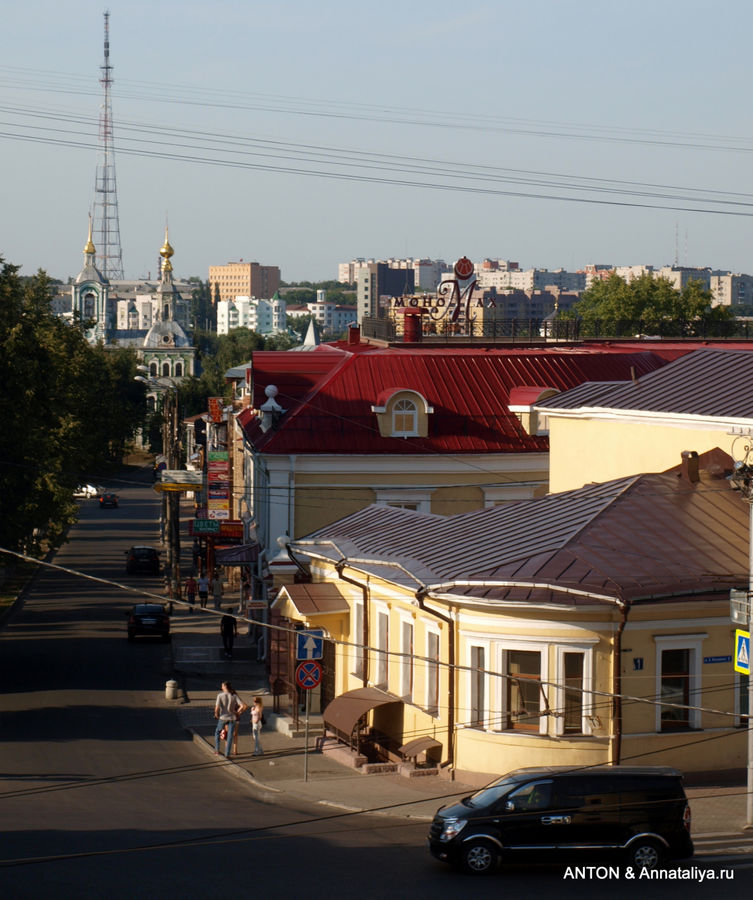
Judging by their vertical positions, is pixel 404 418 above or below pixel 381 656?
above

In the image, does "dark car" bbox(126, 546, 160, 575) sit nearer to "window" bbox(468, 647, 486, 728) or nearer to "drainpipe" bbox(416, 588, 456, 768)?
"drainpipe" bbox(416, 588, 456, 768)

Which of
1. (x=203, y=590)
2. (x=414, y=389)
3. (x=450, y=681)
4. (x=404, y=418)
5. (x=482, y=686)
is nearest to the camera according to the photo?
(x=482, y=686)

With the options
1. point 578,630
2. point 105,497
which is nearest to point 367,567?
point 578,630

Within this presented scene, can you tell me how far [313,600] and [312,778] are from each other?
16.0 feet

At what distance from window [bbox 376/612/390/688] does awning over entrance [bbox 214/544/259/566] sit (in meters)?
15.1

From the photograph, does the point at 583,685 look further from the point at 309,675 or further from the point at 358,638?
the point at 358,638

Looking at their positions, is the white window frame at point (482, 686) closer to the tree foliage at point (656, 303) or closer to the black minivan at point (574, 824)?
the black minivan at point (574, 824)

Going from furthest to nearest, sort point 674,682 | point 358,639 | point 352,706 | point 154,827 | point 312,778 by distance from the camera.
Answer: point 358,639
point 352,706
point 312,778
point 674,682
point 154,827

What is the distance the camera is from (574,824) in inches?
716

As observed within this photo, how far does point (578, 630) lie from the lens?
76.4ft

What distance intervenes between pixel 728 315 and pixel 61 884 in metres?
105

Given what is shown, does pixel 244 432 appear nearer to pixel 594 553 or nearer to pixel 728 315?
pixel 594 553

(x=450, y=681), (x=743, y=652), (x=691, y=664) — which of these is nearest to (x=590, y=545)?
(x=691, y=664)

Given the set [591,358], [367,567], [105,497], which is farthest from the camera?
[105,497]
